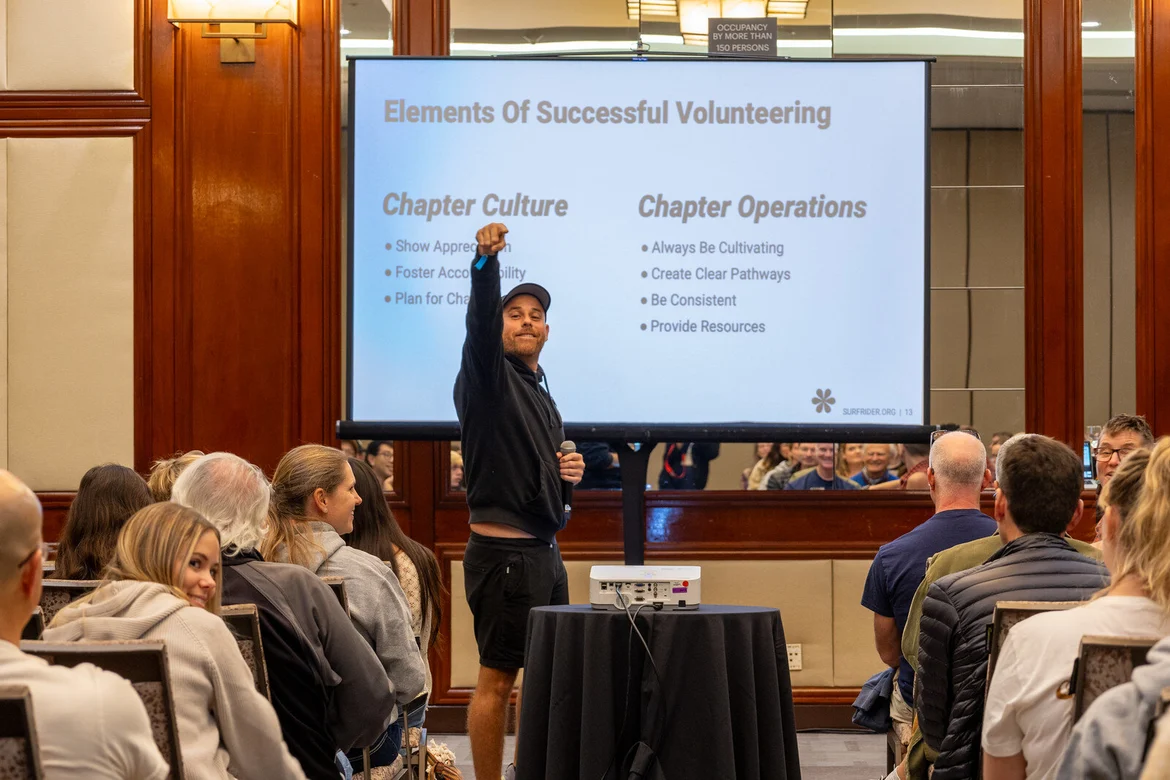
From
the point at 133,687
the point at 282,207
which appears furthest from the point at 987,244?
the point at 133,687

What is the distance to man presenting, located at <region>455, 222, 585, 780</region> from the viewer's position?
404 cm

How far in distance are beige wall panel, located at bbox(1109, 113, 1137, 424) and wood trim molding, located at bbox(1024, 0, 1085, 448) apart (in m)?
0.14

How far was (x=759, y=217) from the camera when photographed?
5.06 metres

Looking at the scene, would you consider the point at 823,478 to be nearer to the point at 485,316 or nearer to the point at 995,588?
the point at 485,316

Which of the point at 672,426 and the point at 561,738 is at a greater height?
the point at 672,426

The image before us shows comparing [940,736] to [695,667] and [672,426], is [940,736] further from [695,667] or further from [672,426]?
[672,426]

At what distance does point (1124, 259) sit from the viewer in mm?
5680

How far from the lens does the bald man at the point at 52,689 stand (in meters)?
1.59

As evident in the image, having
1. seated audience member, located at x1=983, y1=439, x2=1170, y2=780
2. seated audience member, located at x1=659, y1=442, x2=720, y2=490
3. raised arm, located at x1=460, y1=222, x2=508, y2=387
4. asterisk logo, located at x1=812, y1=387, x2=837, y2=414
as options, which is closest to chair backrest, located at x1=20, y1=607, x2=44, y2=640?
seated audience member, located at x1=983, y1=439, x2=1170, y2=780

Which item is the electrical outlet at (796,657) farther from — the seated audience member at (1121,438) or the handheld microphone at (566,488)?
the handheld microphone at (566,488)

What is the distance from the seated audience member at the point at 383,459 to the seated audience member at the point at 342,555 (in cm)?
227

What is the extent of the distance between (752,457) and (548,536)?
170 centimetres

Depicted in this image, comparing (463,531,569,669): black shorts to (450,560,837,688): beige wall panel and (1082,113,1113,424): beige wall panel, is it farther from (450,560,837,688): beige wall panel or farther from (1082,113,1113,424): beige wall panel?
(1082,113,1113,424): beige wall panel

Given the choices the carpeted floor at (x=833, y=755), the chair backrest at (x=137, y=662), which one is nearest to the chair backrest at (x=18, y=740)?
the chair backrest at (x=137, y=662)
